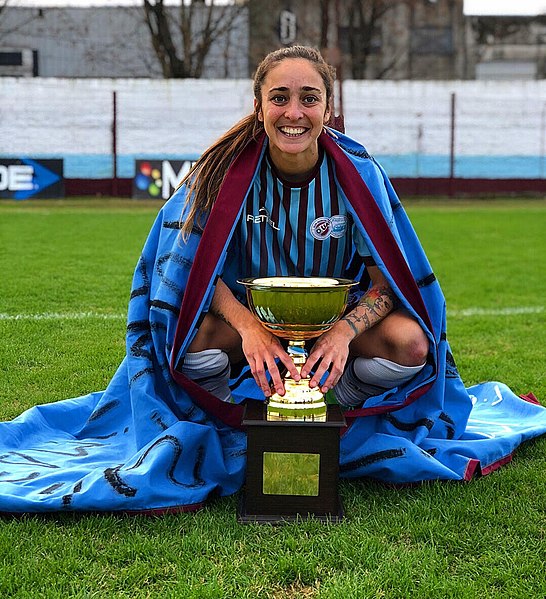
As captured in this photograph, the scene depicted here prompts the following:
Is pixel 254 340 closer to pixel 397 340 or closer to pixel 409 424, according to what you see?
pixel 397 340

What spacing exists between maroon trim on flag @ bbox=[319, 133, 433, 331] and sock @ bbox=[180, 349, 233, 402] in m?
0.59

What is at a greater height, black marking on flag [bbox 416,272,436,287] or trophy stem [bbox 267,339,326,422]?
black marking on flag [bbox 416,272,436,287]

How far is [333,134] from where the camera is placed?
2908 millimetres

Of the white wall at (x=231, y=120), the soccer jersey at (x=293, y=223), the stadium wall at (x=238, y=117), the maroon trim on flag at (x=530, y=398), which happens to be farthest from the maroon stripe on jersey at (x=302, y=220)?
the white wall at (x=231, y=120)

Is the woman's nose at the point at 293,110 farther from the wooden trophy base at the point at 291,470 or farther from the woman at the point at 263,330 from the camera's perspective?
the wooden trophy base at the point at 291,470

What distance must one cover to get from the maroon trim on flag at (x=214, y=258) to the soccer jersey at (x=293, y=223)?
3.1 inches

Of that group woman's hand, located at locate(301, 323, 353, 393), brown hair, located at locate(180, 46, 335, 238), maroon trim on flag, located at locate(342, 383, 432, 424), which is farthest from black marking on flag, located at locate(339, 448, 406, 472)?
brown hair, located at locate(180, 46, 335, 238)

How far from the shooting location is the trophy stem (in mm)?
2408

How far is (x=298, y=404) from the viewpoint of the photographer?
241 cm

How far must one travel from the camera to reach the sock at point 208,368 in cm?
272

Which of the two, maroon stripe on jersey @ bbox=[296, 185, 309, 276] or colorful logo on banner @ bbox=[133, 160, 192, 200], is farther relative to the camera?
colorful logo on banner @ bbox=[133, 160, 192, 200]

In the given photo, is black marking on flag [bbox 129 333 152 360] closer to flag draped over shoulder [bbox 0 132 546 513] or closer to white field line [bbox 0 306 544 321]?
flag draped over shoulder [bbox 0 132 546 513]

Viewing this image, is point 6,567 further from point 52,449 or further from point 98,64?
point 98,64

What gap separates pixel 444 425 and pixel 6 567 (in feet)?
4.93
